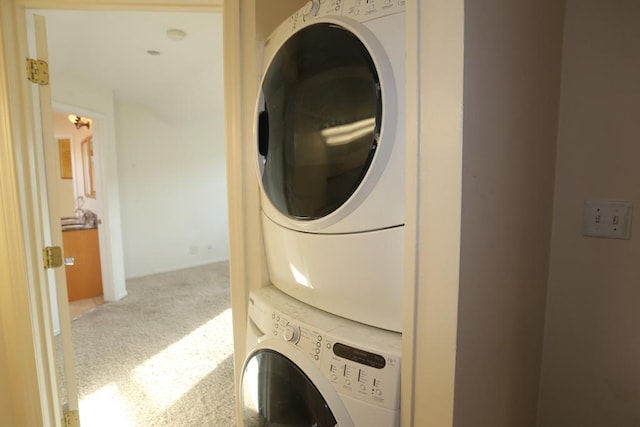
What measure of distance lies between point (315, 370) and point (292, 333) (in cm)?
11

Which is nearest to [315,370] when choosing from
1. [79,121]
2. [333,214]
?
[333,214]

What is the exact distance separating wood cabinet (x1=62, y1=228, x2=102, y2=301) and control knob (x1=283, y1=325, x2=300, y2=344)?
3.68 metres

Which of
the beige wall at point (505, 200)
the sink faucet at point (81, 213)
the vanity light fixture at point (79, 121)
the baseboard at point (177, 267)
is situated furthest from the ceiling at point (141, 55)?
the baseboard at point (177, 267)

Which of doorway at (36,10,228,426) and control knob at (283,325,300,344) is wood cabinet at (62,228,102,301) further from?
control knob at (283,325,300,344)

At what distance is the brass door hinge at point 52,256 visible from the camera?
1.34 metres

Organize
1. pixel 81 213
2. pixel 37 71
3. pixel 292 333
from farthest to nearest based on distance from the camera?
pixel 81 213, pixel 37 71, pixel 292 333

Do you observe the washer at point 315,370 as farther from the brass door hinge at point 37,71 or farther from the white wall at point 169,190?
the white wall at point 169,190

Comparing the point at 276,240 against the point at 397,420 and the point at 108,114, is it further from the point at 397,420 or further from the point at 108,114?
the point at 108,114

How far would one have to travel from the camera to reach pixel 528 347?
39.4 inches

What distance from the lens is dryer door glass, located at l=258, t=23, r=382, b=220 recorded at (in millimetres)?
701

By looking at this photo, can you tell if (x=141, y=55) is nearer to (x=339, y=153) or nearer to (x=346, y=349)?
(x=339, y=153)

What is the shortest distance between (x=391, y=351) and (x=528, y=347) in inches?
24.6

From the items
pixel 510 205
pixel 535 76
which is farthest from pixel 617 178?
pixel 510 205

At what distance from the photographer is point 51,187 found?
4.51 ft
